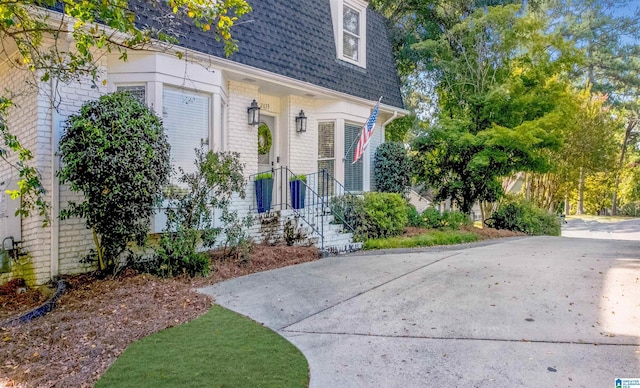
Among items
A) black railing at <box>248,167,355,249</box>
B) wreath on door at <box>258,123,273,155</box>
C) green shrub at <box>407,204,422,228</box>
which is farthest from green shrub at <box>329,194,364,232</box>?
green shrub at <box>407,204,422,228</box>

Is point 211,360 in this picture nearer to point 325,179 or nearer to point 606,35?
point 325,179

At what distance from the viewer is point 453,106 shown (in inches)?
520

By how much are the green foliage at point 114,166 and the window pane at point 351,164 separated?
599cm

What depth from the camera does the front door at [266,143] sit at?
984cm

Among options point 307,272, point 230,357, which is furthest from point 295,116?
point 230,357

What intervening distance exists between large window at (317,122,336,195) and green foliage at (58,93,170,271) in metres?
5.37

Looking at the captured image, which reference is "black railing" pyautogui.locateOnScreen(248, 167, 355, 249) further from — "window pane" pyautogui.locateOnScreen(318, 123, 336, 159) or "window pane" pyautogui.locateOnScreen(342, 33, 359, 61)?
"window pane" pyautogui.locateOnScreen(342, 33, 359, 61)

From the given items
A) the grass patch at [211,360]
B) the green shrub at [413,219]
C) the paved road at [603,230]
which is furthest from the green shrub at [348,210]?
the paved road at [603,230]

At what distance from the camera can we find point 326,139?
10.8 metres

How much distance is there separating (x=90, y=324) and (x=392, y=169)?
9.17 m

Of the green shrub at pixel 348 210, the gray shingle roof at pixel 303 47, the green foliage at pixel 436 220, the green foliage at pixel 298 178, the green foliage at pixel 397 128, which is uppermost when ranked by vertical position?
the gray shingle roof at pixel 303 47

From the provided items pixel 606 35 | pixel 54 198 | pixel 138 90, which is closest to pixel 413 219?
pixel 138 90

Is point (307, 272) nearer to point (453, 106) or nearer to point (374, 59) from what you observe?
point (374, 59)

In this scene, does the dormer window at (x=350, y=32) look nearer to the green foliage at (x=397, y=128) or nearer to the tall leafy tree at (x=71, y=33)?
the green foliage at (x=397, y=128)
